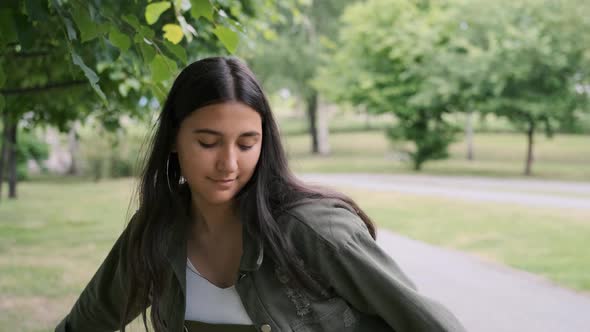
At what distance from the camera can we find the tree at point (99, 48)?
8.03 feet

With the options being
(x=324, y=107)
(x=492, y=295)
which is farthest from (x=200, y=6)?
(x=324, y=107)

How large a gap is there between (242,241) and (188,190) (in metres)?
0.33

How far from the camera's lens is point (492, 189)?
15.2 meters

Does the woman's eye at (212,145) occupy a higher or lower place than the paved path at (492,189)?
higher

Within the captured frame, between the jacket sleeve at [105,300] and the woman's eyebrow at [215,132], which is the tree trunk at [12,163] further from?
the woman's eyebrow at [215,132]

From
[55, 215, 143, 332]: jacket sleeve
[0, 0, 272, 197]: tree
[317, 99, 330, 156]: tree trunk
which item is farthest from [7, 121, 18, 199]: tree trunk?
[317, 99, 330, 156]: tree trunk

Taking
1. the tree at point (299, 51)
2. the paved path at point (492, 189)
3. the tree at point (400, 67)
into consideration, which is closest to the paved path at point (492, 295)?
the paved path at point (492, 189)

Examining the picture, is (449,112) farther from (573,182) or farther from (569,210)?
(569,210)

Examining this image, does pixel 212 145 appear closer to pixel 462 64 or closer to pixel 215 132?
pixel 215 132

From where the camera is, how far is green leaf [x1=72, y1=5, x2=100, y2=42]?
241 cm

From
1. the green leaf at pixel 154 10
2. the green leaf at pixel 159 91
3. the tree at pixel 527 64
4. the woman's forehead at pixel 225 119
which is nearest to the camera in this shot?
the woman's forehead at pixel 225 119

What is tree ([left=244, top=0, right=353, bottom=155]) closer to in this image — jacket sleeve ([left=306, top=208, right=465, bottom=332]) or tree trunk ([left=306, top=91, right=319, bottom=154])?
tree trunk ([left=306, top=91, right=319, bottom=154])

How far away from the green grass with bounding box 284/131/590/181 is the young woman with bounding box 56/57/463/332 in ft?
45.0

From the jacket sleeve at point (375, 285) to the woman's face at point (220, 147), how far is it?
32cm
